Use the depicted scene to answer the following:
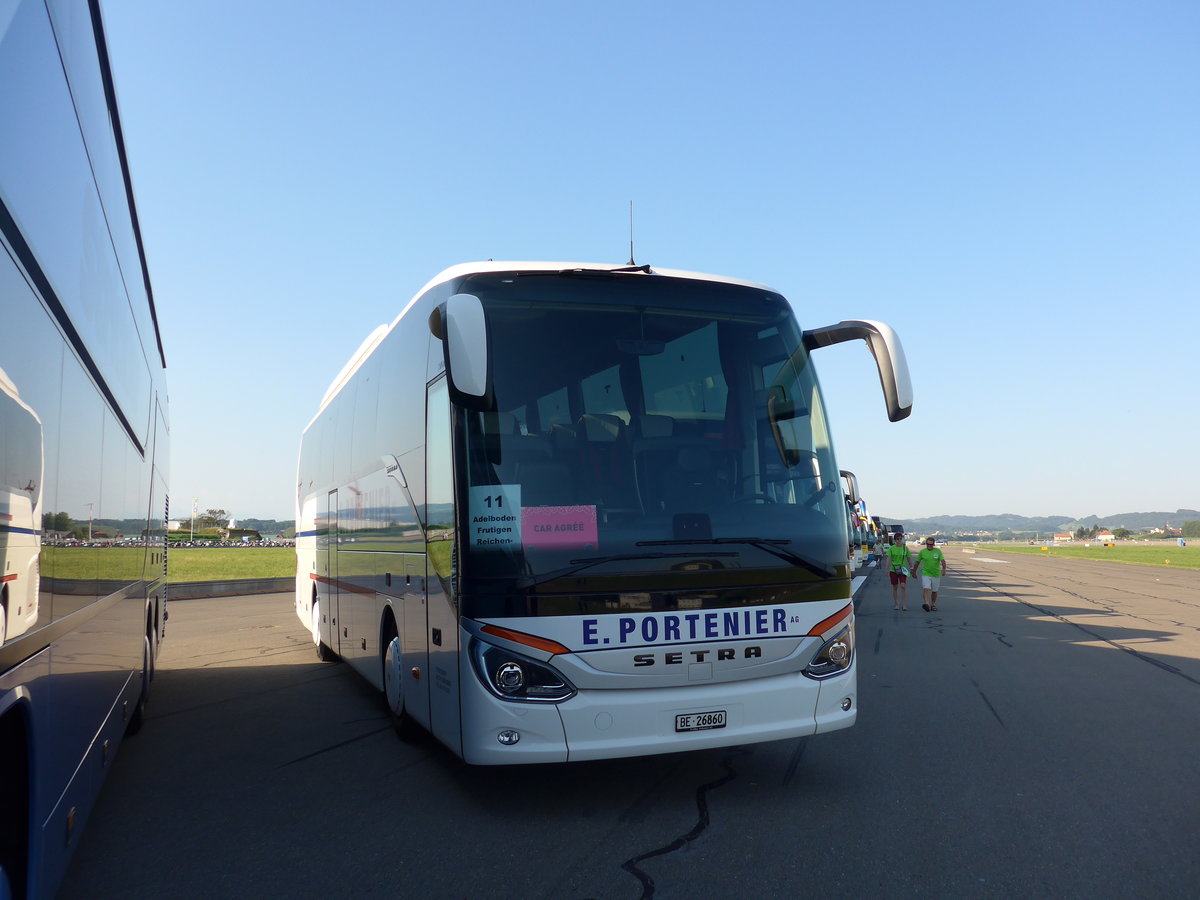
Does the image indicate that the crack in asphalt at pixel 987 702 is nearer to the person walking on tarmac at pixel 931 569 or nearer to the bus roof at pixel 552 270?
the bus roof at pixel 552 270

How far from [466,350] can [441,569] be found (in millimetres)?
1507

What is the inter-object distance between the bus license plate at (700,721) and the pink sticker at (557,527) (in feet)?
3.62

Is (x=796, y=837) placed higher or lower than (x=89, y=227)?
lower

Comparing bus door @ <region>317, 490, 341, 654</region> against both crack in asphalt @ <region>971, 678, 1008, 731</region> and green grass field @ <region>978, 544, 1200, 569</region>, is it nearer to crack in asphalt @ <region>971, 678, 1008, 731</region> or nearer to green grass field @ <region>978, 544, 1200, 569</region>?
crack in asphalt @ <region>971, 678, 1008, 731</region>

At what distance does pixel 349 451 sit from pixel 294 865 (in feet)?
17.7

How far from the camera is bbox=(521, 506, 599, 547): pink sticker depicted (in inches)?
207

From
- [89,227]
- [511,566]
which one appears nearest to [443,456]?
[511,566]

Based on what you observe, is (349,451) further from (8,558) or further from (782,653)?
(8,558)

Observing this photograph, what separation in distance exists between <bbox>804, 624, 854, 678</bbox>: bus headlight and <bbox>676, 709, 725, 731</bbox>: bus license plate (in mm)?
675

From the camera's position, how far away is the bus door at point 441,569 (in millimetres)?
5488

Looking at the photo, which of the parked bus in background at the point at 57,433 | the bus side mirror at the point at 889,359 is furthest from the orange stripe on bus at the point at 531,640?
the bus side mirror at the point at 889,359

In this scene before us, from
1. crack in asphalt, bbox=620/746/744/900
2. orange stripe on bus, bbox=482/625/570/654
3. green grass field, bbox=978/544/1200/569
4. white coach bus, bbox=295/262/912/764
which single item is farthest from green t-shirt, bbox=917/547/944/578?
green grass field, bbox=978/544/1200/569

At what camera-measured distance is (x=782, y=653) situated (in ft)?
18.6

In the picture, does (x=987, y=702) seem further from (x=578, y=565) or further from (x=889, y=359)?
(x=578, y=565)
